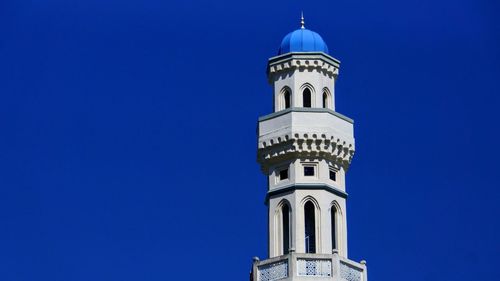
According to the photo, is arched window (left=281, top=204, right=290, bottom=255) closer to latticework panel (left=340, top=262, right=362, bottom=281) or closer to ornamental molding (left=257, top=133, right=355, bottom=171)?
ornamental molding (left=257, top=133, right=355, bottom=171)

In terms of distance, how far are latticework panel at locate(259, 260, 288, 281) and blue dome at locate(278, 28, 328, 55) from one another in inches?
290

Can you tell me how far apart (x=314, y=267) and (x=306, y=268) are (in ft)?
0.81

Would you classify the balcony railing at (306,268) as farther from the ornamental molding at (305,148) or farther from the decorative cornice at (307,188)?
the ornamental molding at (305,148)

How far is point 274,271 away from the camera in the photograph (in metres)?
48.1

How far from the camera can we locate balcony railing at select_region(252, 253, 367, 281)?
47.5 meters

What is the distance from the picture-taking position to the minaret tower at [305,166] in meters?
48.2

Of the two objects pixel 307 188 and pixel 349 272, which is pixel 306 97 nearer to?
pixel 307 188

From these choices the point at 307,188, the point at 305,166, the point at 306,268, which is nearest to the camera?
the point at 306,268

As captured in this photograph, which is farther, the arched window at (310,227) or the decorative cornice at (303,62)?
the decorative cornice at (303,62)

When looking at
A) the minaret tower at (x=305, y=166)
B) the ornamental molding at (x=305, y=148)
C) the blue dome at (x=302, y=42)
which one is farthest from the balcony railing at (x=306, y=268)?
the blue dome at (x=302, y=42)

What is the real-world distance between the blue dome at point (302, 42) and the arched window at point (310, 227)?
5.23 m

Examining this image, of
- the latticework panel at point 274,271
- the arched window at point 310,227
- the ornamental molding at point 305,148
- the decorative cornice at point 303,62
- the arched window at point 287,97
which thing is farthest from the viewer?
the arched window at point 287,97

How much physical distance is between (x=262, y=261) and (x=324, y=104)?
601 centimetres

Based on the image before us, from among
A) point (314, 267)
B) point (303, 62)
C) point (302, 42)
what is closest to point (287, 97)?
point (303, 62)
